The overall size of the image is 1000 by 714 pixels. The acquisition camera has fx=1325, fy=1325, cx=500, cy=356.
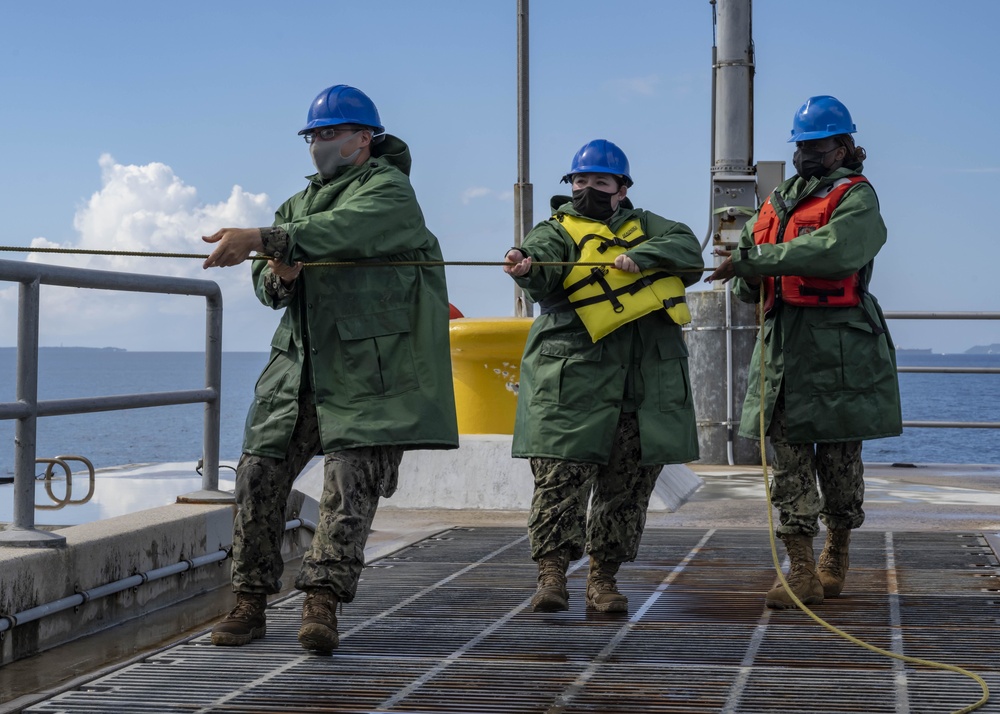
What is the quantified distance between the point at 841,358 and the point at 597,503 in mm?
1057

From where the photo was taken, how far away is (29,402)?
14.9ft

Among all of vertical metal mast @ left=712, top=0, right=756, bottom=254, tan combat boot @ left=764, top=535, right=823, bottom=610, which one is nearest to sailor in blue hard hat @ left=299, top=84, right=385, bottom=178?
tan combat boot @ left=764, top=535, right=823, bottom=610

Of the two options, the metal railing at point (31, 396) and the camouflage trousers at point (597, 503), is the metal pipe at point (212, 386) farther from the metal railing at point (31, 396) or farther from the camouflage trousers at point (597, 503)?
the camouflage trousers at point (597, 503)

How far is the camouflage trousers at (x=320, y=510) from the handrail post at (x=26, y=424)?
0.77 metres

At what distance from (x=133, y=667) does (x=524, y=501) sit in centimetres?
431

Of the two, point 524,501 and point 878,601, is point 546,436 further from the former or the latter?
point 524,501

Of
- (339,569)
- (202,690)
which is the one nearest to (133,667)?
(202,690)

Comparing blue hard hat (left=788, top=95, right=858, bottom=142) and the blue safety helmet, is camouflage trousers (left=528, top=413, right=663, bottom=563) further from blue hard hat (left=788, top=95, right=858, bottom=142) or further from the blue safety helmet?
blue hard hat (left=788, top=95, right=858, bottom=142)

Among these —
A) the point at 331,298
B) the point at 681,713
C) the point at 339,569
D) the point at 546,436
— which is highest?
the point at 331,298

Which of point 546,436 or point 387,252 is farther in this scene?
point 546,436

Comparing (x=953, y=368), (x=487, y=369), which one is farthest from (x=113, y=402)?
(x=953, y=368)

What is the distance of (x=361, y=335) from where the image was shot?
13.8 feet

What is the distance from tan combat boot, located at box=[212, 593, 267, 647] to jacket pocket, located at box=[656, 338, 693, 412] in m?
1.61

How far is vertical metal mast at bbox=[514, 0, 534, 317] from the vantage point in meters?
12.3
